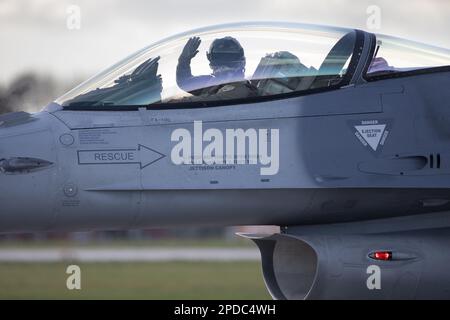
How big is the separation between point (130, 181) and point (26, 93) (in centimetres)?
207

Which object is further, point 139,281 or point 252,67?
point 139,281

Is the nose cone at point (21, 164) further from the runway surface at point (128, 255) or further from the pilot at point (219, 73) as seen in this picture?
the runway surface at point (128, 255)

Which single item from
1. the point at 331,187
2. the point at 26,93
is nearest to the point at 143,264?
the point at 26,93

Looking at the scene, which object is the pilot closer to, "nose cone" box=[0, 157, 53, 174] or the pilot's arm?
the pilot's arm

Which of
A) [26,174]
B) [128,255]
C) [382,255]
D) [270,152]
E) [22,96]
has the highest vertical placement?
[22,96]

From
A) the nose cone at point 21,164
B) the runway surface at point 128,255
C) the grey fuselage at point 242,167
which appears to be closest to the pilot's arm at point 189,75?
the grey fuselage at point 242,167

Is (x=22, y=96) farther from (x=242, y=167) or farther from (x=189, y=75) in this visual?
(x=242, y=167)

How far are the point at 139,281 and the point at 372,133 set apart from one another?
40.8 feet

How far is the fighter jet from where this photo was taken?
7457 millimetres

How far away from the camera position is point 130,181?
294 inches

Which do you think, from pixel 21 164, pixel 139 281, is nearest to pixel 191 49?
pixel 21 164

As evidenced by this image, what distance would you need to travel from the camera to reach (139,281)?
64.6 ft

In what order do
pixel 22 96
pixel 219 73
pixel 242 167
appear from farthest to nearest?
pixel 22 96 → pixel 219 73 → pixel 242 167
